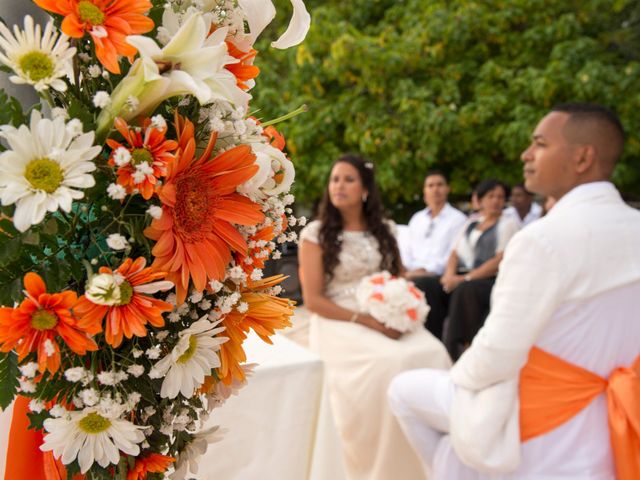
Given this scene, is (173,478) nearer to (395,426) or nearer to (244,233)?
(244,233)

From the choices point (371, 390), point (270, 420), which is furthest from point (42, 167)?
point (371, 390)

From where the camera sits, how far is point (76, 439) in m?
0.83

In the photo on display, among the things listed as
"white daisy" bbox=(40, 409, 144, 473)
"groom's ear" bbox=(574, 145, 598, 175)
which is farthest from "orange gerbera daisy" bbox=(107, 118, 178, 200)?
"groom's ear" bbox=(574, 145, 598, 175)

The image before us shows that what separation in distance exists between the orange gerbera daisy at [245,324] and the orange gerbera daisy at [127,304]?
210mm

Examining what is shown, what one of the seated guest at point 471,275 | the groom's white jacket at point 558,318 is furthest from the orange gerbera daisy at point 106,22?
the seated guest at point 471,275

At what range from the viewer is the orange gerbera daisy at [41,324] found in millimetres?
696

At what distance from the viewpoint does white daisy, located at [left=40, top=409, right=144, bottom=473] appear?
82cm

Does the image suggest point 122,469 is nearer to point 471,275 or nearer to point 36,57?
point 36,57

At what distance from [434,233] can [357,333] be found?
2857mm

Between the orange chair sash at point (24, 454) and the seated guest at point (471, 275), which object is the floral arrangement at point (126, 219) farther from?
the seated guest at point (471, 275)

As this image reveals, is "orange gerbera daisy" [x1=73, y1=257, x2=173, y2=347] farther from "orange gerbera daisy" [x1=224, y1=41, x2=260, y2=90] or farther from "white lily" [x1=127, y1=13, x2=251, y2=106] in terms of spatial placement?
"orange gerbera daisy" [x1=224, y1=41, x2=260, y2=90]

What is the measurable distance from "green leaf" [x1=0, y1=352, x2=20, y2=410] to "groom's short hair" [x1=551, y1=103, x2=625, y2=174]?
226 centimetres

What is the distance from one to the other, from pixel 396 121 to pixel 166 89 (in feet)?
29.0

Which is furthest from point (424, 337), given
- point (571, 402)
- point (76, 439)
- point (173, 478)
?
point (76, 439)
